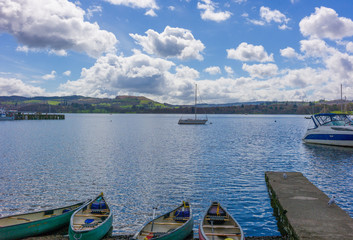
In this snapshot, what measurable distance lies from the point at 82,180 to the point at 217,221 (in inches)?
705

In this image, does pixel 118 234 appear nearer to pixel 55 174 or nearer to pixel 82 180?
pixel 82 180

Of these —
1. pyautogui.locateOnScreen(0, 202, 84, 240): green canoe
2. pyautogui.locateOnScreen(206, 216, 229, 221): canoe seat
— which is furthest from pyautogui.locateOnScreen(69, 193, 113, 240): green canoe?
pyautogui.locateOnScreen(206, 216, 229, 221): canoe seat

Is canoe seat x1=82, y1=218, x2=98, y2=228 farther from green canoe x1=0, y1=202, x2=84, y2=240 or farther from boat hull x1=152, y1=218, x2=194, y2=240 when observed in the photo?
boat hull x1=152, y1=218, x2=194, y2=240

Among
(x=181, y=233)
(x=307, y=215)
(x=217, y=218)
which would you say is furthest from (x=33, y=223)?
(x=307, y=215)

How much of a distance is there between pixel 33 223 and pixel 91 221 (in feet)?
10.2

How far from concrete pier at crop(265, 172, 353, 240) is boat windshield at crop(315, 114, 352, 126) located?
35.7 meters

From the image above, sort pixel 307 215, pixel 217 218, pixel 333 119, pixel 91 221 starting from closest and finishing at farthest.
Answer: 1. pixel 217 218
2. pixel 307 215
3. pixel 91 221
4. pixel 333 119

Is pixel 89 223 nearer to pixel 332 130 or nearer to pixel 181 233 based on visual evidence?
pixel 181 233

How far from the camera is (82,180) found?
27.6 meters

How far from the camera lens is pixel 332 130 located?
51.3 m

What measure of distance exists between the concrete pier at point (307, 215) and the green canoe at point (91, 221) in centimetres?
976

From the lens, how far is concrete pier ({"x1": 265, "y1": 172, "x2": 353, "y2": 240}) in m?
12.2

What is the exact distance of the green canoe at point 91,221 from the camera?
13106 mm

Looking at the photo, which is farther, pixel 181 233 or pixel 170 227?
pixel 170 227
